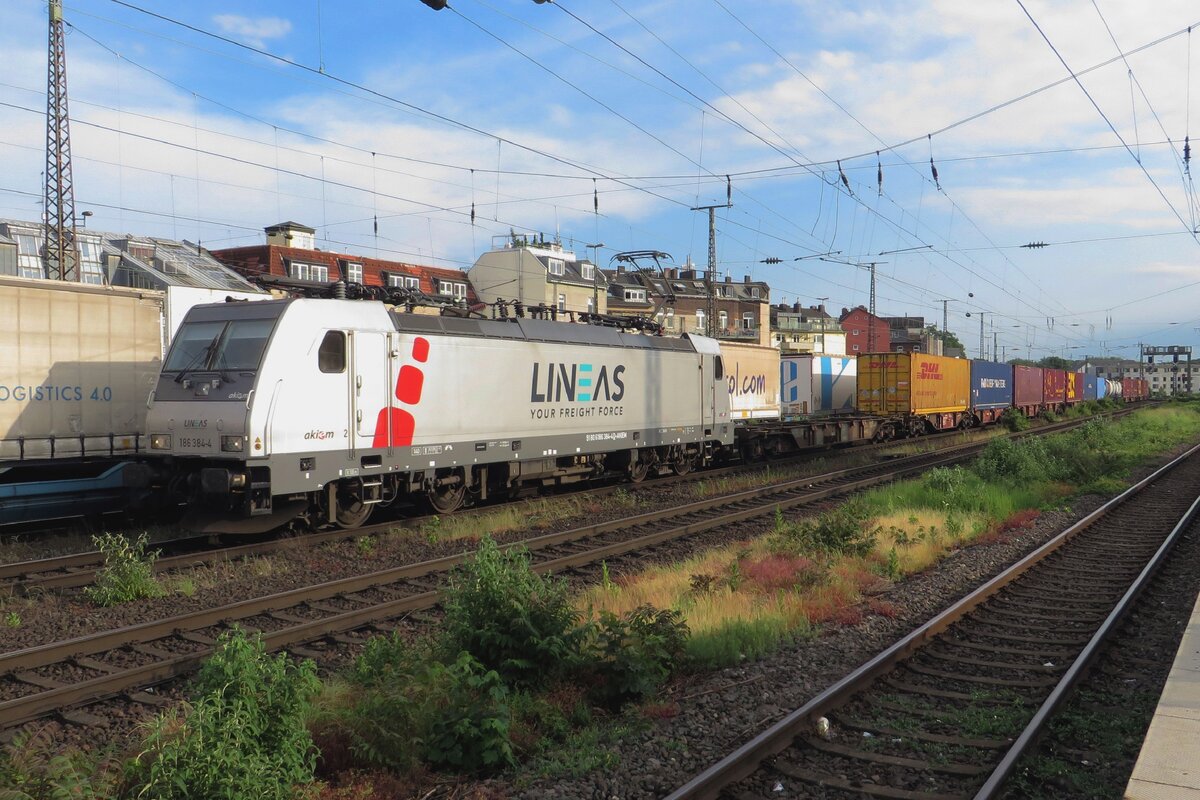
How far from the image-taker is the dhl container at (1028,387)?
4686 cm

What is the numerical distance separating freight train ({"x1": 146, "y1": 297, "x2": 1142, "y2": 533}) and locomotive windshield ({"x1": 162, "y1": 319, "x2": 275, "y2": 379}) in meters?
0.03

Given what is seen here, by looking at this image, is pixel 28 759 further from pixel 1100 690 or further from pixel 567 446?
pixel 567 446

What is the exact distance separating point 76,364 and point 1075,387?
215 ft

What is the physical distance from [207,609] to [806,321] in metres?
88.7

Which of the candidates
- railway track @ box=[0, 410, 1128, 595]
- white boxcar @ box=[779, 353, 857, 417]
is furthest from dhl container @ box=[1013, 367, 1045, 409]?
railway track @ box=[0, 410, 1128, 595]

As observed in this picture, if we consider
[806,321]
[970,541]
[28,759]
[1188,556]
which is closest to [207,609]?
[28,759]

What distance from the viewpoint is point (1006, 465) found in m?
21.1

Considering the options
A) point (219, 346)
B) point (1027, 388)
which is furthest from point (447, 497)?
point (1027, 388)

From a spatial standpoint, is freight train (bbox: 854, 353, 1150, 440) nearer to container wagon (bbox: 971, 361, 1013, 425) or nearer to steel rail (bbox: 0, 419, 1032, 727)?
container wagon (bbox: 971, 361, 1013, 425)

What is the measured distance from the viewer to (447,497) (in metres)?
15.4

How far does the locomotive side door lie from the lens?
509 inches

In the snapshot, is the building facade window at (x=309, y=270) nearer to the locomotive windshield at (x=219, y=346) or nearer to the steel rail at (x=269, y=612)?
the locomotive windshield at (x=219, y=346)

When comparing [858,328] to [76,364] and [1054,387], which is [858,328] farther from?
[76,364]

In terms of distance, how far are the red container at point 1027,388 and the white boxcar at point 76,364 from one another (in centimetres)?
4271
